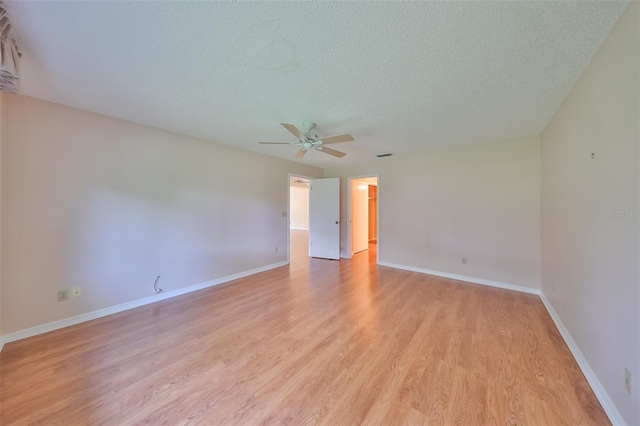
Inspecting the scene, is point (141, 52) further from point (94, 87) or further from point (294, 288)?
point (294, 288)

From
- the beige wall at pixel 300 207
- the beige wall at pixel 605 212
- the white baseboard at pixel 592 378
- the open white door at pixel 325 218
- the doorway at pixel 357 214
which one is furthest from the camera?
the beige wall at pixel 300 207

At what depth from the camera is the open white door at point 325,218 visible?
538 centimetres

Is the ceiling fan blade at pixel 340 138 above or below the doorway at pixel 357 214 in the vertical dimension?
above

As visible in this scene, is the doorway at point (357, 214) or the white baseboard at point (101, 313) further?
the doorway at point (357, 214)

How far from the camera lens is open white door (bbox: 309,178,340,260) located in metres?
5.38

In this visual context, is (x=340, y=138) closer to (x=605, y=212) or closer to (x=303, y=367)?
(x=605, y=212)

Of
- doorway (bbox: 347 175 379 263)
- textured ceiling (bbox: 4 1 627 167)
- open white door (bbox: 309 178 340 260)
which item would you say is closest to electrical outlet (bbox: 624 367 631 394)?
Result: textured ceiling (bbox: 4 1 627 167)

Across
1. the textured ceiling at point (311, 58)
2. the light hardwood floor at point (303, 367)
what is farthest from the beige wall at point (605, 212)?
the light hardwood floor at point (303, 367)

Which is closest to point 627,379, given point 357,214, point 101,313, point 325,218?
point 101,313

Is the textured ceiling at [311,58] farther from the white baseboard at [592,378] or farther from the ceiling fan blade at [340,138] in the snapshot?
the white baseboard at [592,378]

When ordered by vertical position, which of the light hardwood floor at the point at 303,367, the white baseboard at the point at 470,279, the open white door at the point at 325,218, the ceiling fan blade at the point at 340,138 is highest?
the ceiling fan blade at the point at 340,138

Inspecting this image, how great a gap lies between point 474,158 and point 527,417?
11.3 feet

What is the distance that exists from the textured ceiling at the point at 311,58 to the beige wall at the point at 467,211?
0.97m

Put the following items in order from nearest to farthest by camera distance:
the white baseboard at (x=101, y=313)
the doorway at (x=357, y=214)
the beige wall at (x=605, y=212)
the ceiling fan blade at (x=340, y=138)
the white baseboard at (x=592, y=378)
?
the beige wall at (x=605, y=212)
the white baseboard at (x=592, y=378)
the white baseboard at (x=101, y=313)
the ceiling fan blade at (x=340, y=138)
the doorway at (x=357, y=214)
